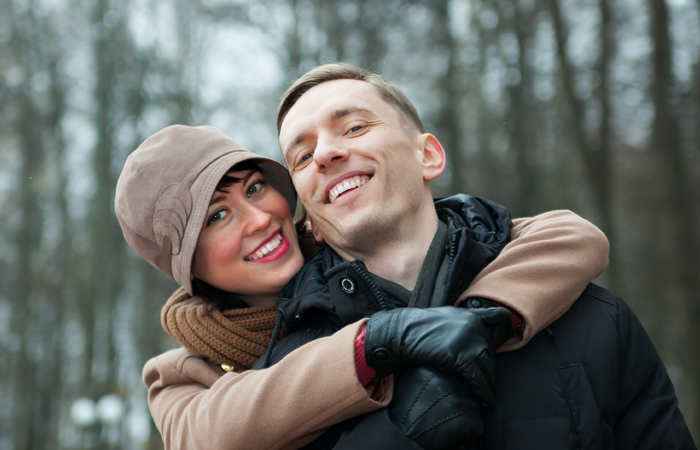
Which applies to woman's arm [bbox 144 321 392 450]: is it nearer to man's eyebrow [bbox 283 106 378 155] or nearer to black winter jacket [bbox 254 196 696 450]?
black winter jacket [bbox 254 196 696 450]

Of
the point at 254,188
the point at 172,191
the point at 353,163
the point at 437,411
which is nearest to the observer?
the point at 437,411

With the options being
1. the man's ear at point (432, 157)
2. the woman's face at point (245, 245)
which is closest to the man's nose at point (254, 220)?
the woman's face at point (245, 245)

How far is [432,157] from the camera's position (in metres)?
2.21

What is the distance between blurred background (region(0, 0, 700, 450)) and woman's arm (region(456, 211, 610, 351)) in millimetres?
4976

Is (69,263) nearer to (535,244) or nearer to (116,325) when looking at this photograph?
(116,325)

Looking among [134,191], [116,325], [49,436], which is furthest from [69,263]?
[134,191]

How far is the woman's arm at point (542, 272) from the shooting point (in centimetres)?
153

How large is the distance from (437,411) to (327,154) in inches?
38.9

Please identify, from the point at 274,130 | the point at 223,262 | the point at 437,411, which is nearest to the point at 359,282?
the point at 437,411

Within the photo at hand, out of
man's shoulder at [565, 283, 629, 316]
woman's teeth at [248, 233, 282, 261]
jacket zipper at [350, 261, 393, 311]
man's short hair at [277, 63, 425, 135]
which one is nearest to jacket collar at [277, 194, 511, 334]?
jacket zipper at [350, 261, 393, 311]

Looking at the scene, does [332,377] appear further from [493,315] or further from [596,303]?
[596,303]

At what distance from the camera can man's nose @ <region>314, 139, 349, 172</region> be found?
1.91 metres

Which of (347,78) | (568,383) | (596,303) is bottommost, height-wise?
(568,383)

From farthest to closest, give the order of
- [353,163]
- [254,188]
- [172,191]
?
[254,188] < [172,191] < [353,163]
